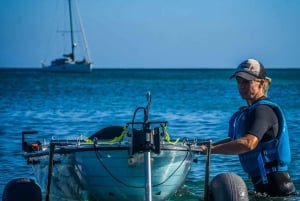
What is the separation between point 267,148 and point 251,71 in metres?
0.73

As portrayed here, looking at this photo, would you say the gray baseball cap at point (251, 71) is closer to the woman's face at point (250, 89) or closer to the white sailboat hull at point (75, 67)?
the woman's face at point (250, 89)

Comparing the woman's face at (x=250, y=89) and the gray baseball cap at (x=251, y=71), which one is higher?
the gray baseball cap at (x=251, y=71)

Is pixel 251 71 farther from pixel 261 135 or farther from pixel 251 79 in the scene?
pixel 261 135

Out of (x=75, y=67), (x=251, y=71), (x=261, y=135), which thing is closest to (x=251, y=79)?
(x=251, y=71)

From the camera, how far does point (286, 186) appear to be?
7.68 m

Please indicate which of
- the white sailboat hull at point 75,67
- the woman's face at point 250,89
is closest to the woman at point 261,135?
the woman's face at point 250,89

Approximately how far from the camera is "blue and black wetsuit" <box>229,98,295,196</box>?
735 centimetres

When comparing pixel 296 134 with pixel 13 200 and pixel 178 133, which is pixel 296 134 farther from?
pixel 13 200

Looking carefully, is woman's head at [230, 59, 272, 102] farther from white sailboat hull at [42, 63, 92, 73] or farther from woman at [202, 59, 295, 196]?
white sailboat hull at [42, 63, 92, 73]

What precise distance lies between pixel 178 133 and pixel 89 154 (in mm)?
13801

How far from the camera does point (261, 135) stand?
7.25 metres

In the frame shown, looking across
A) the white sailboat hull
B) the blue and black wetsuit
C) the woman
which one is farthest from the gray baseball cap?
the white sailboat hull

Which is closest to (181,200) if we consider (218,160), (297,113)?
(218,160)

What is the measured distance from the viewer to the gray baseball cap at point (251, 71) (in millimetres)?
7469
